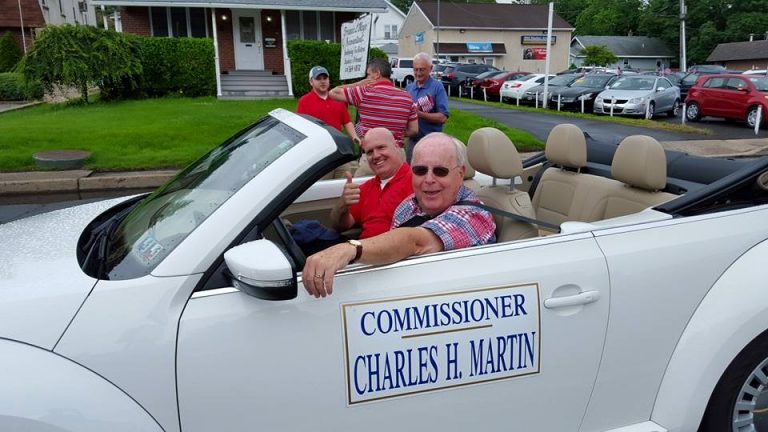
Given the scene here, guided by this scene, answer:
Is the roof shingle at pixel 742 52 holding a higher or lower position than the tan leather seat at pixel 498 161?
higher

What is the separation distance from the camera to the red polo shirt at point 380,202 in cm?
288

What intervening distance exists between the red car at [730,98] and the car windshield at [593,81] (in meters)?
3.91

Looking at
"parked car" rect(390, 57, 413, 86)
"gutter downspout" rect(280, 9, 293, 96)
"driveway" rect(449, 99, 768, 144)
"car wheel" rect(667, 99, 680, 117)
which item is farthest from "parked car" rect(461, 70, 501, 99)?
"gutter downspout" rect(280, 9, 293, 96)

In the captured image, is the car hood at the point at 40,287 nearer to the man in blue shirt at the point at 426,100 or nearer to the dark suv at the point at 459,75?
the man in blue shirt at the point at 426,100

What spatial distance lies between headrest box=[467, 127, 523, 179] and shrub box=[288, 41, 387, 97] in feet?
57.9

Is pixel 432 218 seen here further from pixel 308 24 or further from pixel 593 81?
pixel 308 24

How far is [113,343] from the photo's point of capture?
1668 mm

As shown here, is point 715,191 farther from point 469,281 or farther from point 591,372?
point 469,281

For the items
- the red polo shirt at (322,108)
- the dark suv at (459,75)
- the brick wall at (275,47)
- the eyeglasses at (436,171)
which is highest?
the brick wall at (275,47)

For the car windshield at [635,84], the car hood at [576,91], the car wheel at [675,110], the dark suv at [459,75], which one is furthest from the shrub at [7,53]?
the car wheel at [675,110]

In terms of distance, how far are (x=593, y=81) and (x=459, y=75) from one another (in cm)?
841

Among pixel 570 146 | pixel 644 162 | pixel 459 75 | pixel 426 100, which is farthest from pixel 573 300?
pixel 459 75

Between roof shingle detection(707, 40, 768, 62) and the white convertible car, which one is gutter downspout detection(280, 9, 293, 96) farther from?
roof shingle detection(707, 40, 768, 62)

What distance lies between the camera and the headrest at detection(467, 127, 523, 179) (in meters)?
3.04
